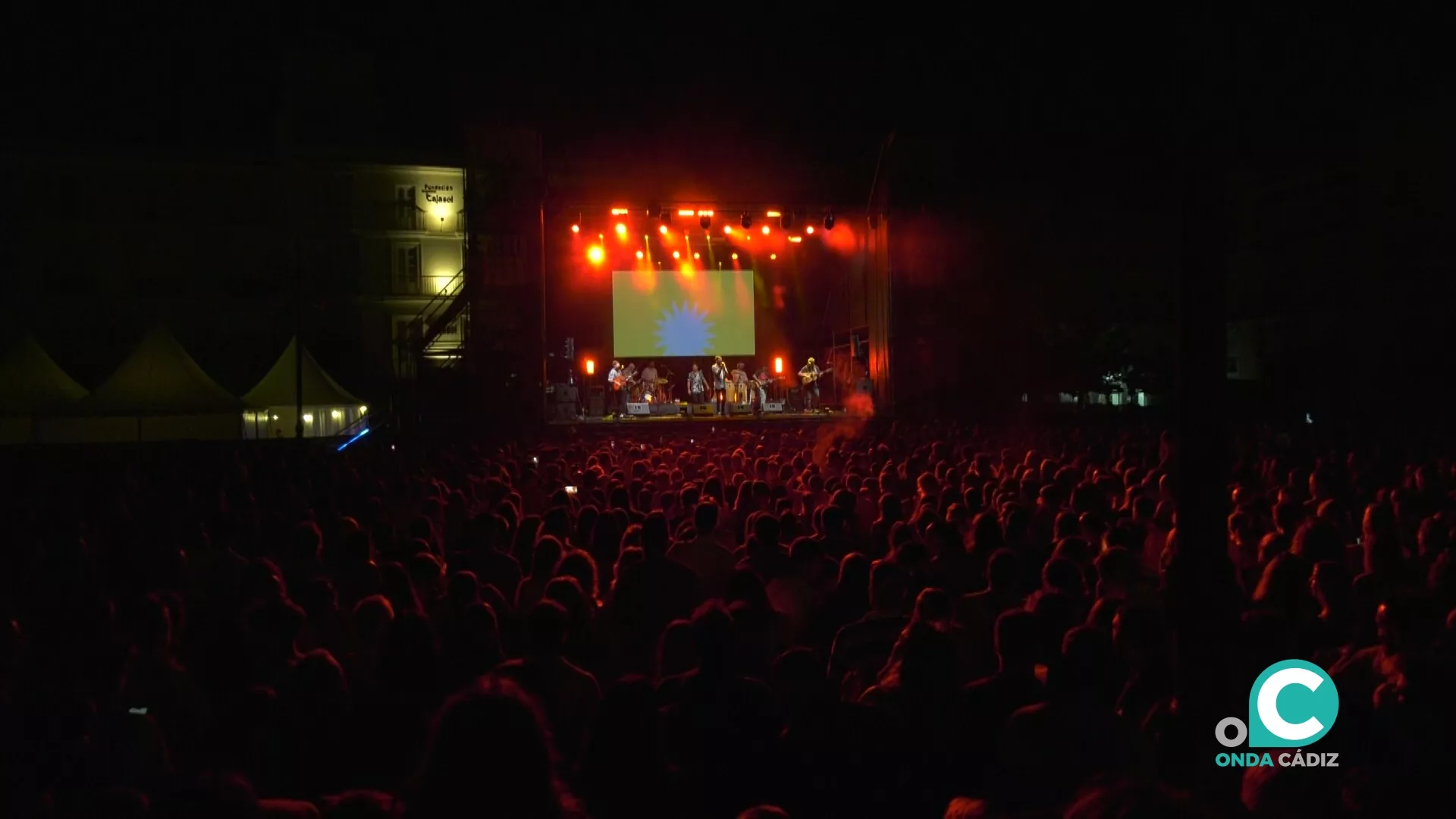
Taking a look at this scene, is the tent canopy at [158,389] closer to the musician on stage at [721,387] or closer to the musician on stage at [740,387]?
the musician on stage at [721,387]

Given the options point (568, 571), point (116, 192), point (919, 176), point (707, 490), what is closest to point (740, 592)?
point (568, 571)

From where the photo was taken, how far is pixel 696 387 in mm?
26141

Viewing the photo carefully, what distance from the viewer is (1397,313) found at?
2141 cm

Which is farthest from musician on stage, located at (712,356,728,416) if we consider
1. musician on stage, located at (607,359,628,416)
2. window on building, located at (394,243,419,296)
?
window on building, located at (394,243,419,296)

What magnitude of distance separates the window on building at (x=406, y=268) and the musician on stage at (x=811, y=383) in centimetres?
1625

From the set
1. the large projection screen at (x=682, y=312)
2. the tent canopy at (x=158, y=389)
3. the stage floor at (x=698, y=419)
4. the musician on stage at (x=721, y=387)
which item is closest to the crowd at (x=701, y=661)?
the tent canopy at (x=158, y=389)

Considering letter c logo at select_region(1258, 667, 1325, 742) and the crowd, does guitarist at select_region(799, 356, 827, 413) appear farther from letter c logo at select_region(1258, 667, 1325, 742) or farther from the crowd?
letter c logo at select_region(1258, 667, 1325, 742)

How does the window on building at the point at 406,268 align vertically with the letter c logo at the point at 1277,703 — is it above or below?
above

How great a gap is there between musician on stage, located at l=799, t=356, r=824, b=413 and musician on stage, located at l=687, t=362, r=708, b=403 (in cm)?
269

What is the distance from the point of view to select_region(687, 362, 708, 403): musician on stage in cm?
2605

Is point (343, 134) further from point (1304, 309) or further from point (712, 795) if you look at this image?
point (712, 795)

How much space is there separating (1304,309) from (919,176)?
10759mm

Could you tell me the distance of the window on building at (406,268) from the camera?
35844mm

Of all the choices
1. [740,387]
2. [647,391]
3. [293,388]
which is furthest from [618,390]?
[293,388]
